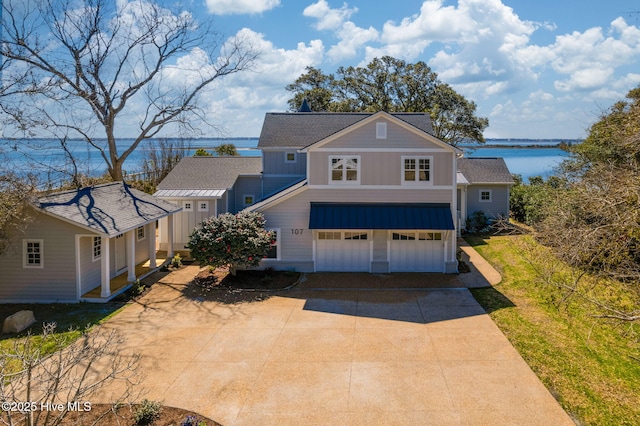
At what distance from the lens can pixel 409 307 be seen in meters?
15.5

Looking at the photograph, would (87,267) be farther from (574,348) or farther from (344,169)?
(574,348)

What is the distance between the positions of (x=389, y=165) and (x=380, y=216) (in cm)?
237

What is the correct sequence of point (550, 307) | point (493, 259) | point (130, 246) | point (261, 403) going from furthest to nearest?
point (493, 259) < point (130, 246) < point (550, 307) < point (261, 403)

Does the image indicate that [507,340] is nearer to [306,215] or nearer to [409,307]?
[409,307]

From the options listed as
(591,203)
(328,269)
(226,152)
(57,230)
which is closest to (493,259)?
(328,269)

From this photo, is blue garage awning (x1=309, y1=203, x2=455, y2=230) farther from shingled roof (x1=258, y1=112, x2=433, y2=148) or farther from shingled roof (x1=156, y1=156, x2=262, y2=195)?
shingled roof (x1=156, y1=156, x2=262, y2=195)

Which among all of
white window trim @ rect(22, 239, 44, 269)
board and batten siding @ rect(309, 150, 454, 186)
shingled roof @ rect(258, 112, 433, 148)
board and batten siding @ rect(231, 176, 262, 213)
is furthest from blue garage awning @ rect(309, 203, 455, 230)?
white window trim @ rect(22, 239, 44, 269)

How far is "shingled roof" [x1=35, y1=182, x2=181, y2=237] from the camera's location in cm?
1555

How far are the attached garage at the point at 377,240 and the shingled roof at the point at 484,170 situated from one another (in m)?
11.5

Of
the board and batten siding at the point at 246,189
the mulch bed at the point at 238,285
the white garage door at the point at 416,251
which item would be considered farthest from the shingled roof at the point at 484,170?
the mulch bed at the point at 238,285

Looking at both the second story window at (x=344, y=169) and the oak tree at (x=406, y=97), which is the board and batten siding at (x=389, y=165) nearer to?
the second story window at (x=344, y=169)

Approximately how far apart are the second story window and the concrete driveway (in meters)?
5.68

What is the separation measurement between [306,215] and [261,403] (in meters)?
11.6

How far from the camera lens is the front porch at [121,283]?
16.2 metres
